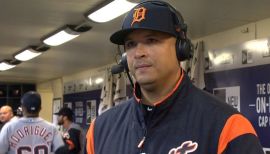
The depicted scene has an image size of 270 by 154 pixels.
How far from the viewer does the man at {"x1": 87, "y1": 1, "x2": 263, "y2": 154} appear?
1.36 meters

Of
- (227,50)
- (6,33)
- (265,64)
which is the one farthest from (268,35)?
(6,33)

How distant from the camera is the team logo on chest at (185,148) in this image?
1.35m

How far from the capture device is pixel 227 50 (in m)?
6.01

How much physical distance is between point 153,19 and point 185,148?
15.7 inches

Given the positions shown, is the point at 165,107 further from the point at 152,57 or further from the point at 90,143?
the point at 90,143

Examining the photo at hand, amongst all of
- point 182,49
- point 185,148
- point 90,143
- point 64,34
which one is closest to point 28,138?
point 64,34

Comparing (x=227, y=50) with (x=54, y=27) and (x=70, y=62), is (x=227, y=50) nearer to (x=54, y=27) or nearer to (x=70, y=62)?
(x=54, y=27)

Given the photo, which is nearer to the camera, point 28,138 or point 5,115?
point 28,138

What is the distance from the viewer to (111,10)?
486cm

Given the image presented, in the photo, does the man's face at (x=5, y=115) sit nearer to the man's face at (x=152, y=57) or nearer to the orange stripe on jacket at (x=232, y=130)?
the man's face at (x=152, y=57)

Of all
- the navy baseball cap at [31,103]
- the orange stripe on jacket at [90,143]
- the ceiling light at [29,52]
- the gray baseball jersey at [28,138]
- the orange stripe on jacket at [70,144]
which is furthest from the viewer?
the ceiling light at [29,52]

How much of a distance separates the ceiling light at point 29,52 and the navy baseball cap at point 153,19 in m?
6.55

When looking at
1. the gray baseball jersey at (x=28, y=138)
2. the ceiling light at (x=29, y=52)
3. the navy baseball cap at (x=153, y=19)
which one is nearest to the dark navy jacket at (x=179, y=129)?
the navy baseball cap at (x=153, y=19)

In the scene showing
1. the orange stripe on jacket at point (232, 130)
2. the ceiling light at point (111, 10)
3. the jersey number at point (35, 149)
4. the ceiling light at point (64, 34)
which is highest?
the ceiling light at point (111, 10)
